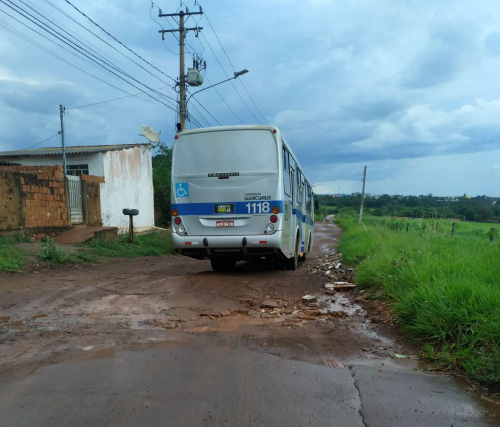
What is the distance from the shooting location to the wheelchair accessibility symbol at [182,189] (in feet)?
25.5

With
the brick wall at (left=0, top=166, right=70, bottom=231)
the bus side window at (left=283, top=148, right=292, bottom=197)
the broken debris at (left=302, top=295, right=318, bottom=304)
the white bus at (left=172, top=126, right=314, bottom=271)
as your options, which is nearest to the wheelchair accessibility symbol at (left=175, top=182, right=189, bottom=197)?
the white bus at (left=172, top=126, right=314, bottom=271)

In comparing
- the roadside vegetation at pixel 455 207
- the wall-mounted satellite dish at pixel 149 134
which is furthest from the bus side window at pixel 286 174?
the wall-mounted satellite dish at pixel 149 134

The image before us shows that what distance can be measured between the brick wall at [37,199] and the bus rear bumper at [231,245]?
6.11 meters

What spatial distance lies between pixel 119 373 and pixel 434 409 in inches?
98.5

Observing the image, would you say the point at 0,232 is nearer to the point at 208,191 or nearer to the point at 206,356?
the point at 208,191

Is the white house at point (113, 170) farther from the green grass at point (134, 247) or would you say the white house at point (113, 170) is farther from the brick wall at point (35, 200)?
the green grass at point (134, 247)

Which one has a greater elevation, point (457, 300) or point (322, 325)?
point (457, 300)

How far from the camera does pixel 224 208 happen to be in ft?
24.7

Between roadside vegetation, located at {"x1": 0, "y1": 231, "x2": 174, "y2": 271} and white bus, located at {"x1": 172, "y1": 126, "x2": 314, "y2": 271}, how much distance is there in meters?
3.62

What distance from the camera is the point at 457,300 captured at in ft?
13.6

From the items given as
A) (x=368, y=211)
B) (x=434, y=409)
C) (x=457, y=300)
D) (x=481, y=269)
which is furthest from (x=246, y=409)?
(x=368, y=211)

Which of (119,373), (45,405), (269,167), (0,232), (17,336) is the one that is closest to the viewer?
(45,405)

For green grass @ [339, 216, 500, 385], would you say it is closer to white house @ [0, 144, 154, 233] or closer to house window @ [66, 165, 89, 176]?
white house @ [0, 144, 154, 233]

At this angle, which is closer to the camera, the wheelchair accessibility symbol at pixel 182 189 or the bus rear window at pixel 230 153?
the bus rear window at pixel 230 153
